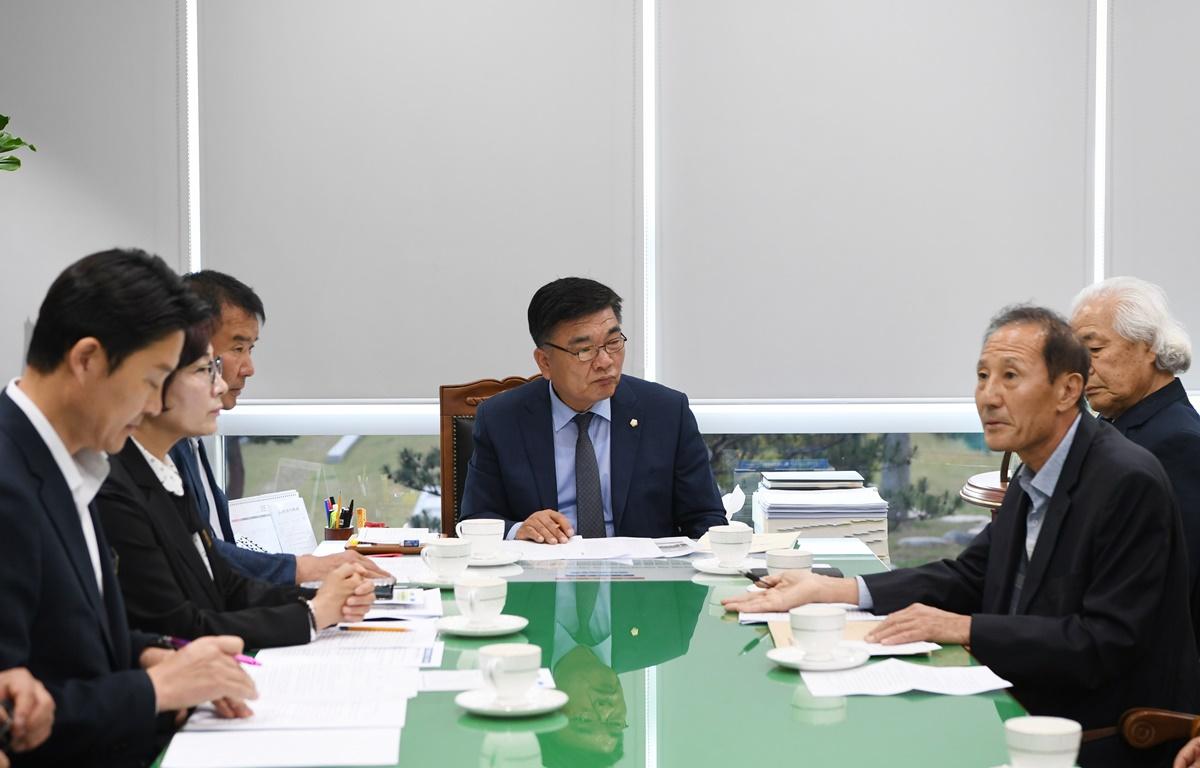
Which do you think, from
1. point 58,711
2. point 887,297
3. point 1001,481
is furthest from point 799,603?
point 887,297

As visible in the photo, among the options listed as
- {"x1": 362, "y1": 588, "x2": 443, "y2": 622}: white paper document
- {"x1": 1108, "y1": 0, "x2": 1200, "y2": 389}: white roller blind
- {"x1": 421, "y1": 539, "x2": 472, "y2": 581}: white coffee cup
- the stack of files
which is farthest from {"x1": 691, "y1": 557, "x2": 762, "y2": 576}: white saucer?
{"x1": 1108, "y1": 0, "x2": 1200, "y2": 389}: white roller blind

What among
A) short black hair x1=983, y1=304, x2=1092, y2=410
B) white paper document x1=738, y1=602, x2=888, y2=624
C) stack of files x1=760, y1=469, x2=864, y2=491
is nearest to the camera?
white paper document x1=738, y1=602, x2=888, y2=624

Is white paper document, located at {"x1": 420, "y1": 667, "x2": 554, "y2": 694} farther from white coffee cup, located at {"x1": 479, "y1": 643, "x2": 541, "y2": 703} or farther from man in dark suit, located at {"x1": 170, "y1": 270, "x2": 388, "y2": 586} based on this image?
man in dark suit, located at {"x1": 170, "y1": 270, "x2": 388, "y2": 586}

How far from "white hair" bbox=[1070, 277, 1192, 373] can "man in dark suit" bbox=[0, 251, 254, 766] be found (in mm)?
2409

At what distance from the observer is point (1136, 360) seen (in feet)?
10.8

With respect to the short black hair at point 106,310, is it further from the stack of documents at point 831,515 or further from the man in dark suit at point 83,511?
the stack of documents at point 831,515

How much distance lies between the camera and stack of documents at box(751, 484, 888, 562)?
4164mm

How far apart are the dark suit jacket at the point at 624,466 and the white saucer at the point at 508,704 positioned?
1933 mm

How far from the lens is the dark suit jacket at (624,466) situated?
3.79 metres

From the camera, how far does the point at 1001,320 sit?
2.65 meters

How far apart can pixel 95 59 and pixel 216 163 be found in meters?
0.62

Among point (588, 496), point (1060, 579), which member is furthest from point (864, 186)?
point (1060, 579)

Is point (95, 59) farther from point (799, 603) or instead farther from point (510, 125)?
point (799, 603)

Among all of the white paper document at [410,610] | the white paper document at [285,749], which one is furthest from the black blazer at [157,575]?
the white paper document at [285,749]
